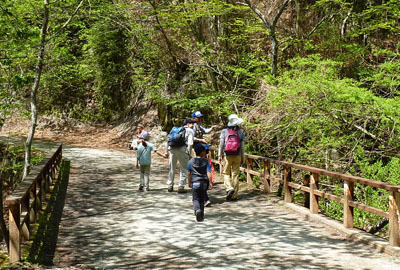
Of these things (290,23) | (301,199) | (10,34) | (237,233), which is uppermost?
(290,23)

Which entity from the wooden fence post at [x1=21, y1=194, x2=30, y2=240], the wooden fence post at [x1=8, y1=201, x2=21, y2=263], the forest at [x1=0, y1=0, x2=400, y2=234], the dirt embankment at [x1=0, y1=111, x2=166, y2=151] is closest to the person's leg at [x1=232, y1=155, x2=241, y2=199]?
the forest at [x1=0, y1=0, x2=400, y2=234]

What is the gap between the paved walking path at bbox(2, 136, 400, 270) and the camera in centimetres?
645

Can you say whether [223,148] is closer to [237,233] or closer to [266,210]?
[266,210]

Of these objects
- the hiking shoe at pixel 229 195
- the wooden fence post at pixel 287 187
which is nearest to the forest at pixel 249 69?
the wooden fence post at pixel 287 187

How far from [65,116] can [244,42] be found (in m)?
16.5

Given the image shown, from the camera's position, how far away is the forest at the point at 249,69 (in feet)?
35.6

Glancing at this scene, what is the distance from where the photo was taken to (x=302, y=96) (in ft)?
34.7

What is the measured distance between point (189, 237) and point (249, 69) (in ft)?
36.8

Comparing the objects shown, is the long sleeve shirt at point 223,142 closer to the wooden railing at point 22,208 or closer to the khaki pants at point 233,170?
the khaki pants at point 233,170

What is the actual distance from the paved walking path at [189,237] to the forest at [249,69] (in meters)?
2.63

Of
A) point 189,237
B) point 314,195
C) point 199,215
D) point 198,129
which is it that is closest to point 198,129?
point 198,129

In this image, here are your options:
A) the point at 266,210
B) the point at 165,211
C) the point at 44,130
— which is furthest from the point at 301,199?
the point at 44,130

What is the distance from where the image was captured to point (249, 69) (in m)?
17.8

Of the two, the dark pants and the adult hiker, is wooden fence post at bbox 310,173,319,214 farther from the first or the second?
the adult hiker
